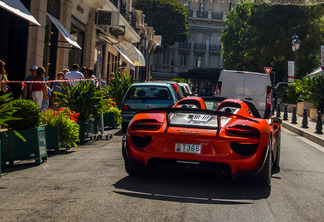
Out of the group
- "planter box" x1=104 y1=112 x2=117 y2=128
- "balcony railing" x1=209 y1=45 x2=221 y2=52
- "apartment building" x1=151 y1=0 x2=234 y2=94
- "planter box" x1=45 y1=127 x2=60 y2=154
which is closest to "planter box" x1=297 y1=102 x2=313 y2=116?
"planter box" x1=104 y1=112 x2=117 y2=128

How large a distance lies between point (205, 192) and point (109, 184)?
123cm

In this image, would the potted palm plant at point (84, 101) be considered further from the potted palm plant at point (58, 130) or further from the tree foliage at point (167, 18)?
the tree foliage at point (167, 18)

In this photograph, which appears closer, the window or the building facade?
the building facade

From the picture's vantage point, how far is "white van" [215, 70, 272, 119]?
18.6 meters

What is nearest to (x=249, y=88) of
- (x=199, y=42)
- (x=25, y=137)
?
(x=25, y=137)

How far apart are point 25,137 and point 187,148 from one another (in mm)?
2966

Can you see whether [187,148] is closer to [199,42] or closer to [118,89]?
[118,89]

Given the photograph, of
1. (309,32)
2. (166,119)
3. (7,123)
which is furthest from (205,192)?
(309,32)

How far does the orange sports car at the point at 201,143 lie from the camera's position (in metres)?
6.40

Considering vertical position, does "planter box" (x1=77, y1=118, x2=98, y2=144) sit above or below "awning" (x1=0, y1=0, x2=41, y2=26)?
below

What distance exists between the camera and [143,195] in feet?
19.7

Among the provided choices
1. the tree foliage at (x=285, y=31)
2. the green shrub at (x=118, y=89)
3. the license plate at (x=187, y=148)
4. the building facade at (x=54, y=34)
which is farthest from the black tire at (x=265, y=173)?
the tree foliage at (x=285, y=31)

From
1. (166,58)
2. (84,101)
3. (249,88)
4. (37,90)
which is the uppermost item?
(166,58)

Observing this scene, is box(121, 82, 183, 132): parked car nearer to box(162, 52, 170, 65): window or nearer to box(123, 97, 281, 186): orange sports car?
box(123, 97, 281, 186): orange sports car
